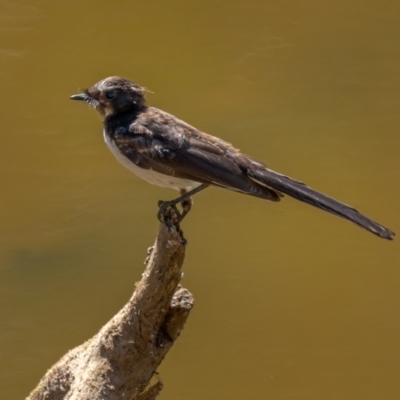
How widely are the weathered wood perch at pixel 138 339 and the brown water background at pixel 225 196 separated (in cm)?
282

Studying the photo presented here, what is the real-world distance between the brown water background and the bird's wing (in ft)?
10.4

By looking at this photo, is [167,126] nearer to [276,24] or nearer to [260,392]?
[260,392]

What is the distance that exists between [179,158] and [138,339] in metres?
1.22

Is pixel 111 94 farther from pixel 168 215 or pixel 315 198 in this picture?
pixel 315 198

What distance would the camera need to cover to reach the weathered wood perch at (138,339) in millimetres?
6258

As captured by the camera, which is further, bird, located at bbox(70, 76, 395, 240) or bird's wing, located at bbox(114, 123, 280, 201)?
bird's wing, located at bbox(114, 123, 280, 201)

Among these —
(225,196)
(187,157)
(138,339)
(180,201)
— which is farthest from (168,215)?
(225,196)

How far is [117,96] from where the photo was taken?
23.7 ft

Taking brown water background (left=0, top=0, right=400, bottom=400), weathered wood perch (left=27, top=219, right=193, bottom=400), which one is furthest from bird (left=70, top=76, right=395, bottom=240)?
brown water background (left=0, top=0, right=400, bottom=400)

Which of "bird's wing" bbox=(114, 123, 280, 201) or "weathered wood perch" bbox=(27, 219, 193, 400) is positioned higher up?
"bird's wing" bbox=(114, 123, 280, 201)

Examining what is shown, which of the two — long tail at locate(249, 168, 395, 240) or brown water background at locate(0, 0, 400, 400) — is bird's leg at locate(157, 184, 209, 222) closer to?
long tail at locate(249, 168, 395, 240)

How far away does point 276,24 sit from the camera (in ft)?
46.0

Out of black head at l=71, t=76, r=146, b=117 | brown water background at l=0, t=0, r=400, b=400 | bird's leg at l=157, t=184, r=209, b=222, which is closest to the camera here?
bird's leg at l=157, t=184, r=209, b=222

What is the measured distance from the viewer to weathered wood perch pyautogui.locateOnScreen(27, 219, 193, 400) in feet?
20.5
